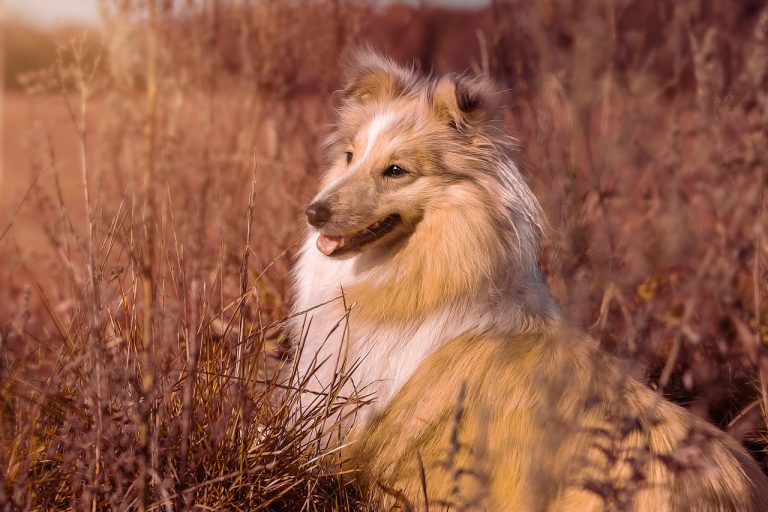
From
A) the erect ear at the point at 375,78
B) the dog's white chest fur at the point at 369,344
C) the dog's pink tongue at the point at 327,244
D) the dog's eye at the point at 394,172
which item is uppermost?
the erect ear at the point at 375,78

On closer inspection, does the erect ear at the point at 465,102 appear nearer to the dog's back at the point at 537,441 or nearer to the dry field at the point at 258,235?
the dry field at the point at 258,235

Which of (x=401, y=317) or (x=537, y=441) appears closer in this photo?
(x=537, y=441)

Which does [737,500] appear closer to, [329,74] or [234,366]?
[234,366]

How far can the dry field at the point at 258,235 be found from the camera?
7.47 ft

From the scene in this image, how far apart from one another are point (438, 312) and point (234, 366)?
74 cm

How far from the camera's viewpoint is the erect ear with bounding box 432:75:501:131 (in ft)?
10.1

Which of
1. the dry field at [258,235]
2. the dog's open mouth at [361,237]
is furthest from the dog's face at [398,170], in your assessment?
the dry field at [258,235]

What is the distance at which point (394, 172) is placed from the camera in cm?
310

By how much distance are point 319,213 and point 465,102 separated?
0.70 metres

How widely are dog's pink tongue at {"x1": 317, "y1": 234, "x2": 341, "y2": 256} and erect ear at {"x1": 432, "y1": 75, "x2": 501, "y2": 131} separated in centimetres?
64

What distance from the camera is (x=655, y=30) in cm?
768

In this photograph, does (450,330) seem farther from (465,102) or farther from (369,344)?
(465,102)

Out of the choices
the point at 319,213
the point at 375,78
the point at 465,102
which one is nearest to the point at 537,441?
the point at 319,213

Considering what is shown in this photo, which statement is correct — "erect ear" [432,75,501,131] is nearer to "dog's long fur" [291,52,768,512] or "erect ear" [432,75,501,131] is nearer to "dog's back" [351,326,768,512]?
"dog's long fur" [291,52,768,512]
